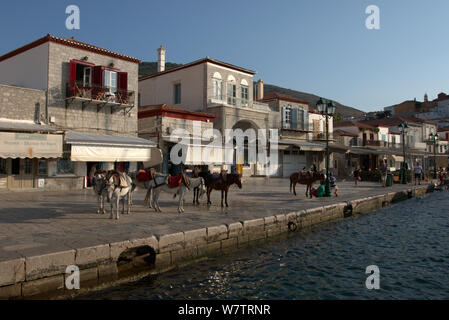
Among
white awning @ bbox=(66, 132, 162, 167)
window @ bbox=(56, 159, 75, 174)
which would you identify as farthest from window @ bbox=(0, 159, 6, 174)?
white awning @ bbox=(66, 132, 162, 167)

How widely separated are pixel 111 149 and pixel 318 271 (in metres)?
12.8

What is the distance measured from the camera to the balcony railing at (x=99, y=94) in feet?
54.9

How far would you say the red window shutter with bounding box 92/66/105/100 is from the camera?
17609mm

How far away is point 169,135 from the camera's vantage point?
21.0 meters

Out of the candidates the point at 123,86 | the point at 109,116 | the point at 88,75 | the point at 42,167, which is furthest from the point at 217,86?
the point at 42,167

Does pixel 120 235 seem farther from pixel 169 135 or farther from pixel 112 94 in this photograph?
pixel 169 135

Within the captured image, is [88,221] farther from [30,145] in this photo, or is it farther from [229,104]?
[229,104]

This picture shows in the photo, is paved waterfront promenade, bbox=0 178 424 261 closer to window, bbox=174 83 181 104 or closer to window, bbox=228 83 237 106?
window, bbox=228 83 237 106

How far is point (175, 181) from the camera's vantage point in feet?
33.9

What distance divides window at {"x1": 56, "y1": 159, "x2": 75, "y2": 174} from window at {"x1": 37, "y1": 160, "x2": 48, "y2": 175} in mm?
558

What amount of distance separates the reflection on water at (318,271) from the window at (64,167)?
1246 centimetres

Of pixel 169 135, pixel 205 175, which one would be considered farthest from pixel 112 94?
pixel 205 175

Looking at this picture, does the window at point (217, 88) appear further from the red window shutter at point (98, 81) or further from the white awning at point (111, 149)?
the red window shutter at point (98, 81)

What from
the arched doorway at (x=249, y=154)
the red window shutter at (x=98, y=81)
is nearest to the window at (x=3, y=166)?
the red window shutter at (x=98, y=81)
